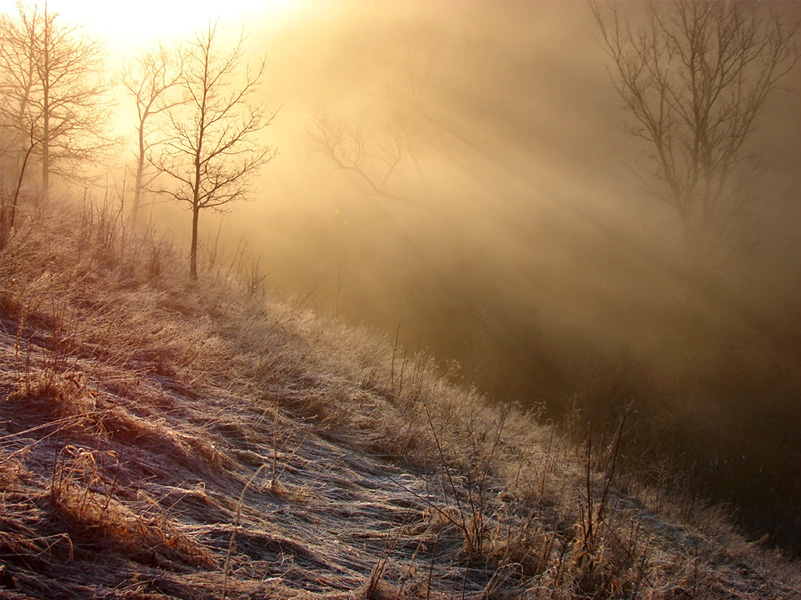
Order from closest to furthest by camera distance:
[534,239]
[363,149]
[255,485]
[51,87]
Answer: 1. [255,485]
2. [51,87]
3. [534,239]
4. [363,149]

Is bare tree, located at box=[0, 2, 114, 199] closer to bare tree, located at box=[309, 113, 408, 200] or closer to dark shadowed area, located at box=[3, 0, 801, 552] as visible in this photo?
dark shadowed area, located at box=[3, 0, 801, 552]

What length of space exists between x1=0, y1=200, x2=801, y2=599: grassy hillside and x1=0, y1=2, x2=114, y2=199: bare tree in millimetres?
10171

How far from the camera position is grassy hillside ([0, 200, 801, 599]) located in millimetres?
2197

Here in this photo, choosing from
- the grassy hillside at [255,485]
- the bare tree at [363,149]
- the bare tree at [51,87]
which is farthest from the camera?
the bare tree at [363,149]

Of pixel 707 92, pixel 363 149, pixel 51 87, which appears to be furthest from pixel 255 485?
pixel 363 149

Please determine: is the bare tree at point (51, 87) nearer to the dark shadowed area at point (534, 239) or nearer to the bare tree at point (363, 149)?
the dark shadowed area at point (534, 239)

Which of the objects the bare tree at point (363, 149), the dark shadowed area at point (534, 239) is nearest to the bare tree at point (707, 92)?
the dark shadowed area at point (534, 239)

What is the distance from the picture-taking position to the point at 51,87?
14766 mm

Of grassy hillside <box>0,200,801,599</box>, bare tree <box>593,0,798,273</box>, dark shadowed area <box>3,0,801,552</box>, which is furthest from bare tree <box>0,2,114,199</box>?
bare tree <box>593,0,798,273</box>

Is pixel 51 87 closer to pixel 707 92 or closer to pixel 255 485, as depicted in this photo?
pixel 255 485

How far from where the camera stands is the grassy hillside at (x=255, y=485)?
2.20 m

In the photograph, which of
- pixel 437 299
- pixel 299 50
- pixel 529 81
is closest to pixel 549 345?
pixel 437 299

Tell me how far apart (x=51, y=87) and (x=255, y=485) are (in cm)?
1596

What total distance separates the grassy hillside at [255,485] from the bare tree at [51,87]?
400 inches
